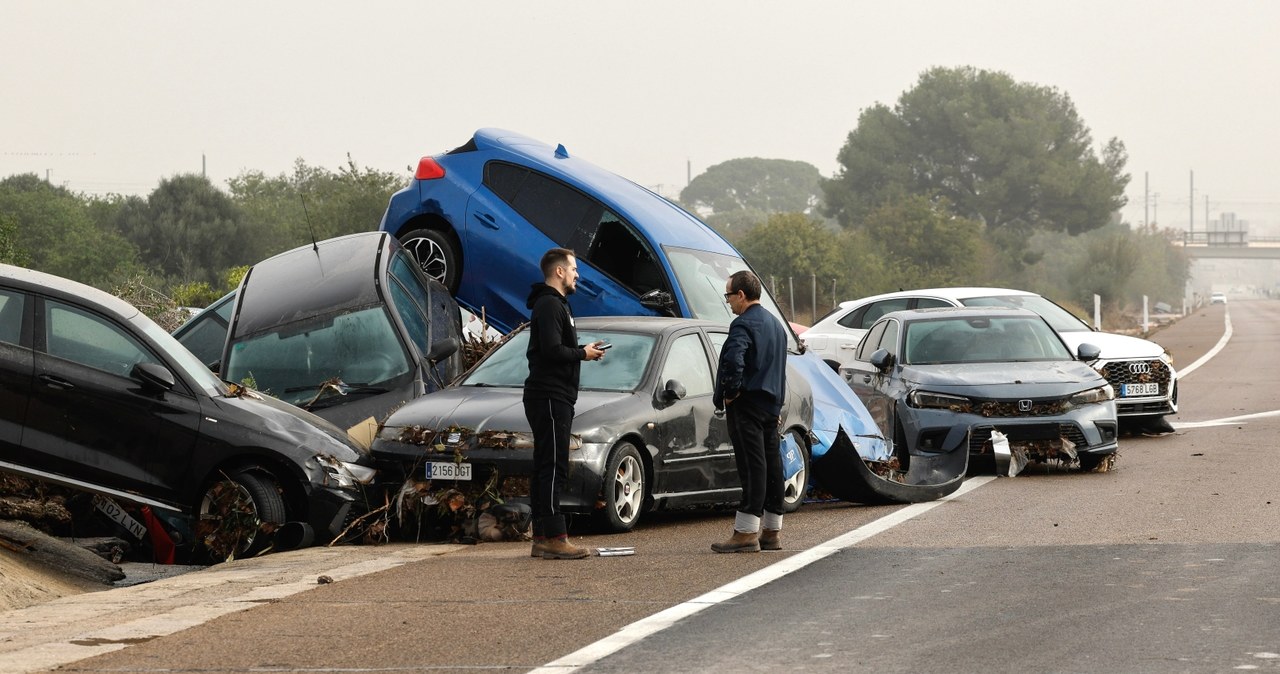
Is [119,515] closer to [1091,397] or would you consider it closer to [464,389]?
[464,389]

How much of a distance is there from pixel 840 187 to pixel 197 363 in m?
82.7

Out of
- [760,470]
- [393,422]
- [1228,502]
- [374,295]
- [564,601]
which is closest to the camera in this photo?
[564,601]

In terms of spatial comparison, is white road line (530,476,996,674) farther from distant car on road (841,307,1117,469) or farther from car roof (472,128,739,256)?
car roof (472,128,739,256)

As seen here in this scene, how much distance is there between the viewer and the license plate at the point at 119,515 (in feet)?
33.3

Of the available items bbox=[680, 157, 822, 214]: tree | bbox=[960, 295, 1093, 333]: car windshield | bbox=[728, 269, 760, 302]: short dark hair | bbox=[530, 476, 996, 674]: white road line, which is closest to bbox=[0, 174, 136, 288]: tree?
bbox=[960, 295, 1093, 333]: car windshield

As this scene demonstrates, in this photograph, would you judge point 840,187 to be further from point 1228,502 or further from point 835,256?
point 1228,502

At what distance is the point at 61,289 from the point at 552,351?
3338 millimetres

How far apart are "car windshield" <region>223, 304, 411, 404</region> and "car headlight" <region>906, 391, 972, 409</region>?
493cm

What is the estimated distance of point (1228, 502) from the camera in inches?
471

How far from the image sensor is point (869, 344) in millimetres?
17375

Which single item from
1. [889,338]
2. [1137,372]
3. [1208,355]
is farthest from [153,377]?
[1208,355]

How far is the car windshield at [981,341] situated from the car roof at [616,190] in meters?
2.10

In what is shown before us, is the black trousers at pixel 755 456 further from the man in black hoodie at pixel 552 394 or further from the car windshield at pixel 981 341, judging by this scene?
the car windshield at pixel 981 341

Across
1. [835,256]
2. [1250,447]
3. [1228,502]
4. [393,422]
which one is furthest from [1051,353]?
[835,256]
